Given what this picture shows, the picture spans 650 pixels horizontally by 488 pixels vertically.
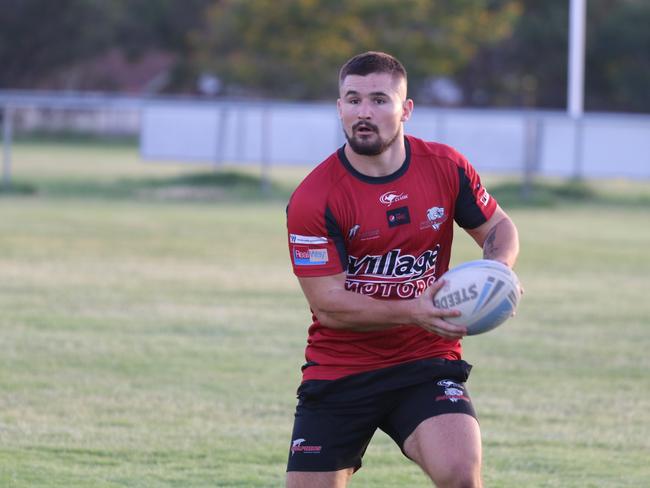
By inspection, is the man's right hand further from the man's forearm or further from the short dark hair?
the short dark hair

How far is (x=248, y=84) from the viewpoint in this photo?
179ft

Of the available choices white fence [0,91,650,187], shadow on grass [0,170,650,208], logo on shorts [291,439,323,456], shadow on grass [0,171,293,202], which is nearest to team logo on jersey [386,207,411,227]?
logo on shorts [291,439,323,456]

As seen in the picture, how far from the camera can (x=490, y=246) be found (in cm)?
517

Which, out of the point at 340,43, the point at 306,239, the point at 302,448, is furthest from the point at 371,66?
the point at 340,43

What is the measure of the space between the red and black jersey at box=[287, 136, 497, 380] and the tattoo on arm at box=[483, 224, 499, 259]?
2.9 inches

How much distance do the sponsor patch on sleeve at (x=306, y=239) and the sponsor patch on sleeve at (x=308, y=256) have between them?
25mm

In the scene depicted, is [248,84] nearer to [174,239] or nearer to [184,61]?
[184,61]

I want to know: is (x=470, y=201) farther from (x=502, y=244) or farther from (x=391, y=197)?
(x=391, y=197)

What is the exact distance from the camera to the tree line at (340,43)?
52.5m

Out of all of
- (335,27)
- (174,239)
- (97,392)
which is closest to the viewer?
(97,392)

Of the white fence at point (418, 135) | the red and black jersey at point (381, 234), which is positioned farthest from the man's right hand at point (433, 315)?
the white fence at point (418, 135)

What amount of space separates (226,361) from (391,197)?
4924 mm

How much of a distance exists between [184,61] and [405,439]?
70.8 meters

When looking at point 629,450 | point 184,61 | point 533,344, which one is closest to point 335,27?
point 184,61
